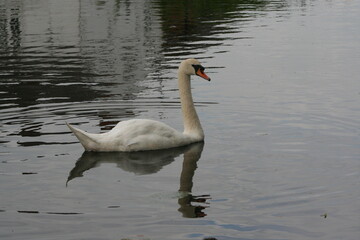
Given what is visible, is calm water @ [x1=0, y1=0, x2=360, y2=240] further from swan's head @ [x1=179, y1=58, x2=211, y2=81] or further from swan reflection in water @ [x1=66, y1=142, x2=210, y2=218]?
swan's head @ [x1=179, y1=58, x2=211, y2=81]

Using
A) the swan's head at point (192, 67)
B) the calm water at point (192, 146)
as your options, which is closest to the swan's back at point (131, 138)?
the calm water at point (192, 146)

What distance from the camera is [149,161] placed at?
12766mm

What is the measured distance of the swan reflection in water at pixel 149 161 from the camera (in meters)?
11.6

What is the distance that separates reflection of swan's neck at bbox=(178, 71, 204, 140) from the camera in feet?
45.8

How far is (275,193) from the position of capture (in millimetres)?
10688

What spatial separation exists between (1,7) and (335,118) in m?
35.6

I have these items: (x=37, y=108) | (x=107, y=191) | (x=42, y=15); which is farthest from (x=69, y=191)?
(x=42, y=15)

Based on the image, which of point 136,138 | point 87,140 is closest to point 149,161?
point 136,138

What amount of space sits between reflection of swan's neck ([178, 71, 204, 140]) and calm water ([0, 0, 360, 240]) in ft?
0.84

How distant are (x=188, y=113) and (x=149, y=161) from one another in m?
1.67

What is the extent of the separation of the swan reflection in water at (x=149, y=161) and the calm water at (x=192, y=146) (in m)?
0.03

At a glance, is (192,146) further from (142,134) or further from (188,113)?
(142,134)

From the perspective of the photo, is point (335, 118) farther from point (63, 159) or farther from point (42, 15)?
point (42, 15)

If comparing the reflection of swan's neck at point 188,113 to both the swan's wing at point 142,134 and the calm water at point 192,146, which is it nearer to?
the calm water at point 192,146
